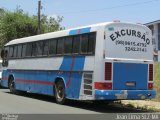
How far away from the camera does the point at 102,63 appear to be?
16406 millimetres

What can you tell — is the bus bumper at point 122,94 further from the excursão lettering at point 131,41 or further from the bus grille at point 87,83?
the excursão lettering at point 131,41

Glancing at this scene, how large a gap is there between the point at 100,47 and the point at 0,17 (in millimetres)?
41238

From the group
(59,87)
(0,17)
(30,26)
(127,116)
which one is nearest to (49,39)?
(59,87)

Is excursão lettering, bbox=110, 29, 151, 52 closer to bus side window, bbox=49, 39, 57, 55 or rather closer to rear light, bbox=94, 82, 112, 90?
rear light, bbox=94, 82, 112, 90

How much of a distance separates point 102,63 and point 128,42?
55.9 inches

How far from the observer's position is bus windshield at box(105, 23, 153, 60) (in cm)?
1665

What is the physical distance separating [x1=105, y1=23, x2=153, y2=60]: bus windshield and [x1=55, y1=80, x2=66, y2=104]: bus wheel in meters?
3.33

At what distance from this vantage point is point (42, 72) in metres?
21.2

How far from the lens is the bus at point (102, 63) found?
16500mm

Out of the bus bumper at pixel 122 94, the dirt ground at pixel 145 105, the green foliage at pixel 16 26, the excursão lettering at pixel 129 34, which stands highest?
the green foliage at pixel 16 26

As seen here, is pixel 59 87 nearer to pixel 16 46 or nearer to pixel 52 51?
pixel 52 51

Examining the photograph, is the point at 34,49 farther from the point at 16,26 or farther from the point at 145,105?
the point at 16,26

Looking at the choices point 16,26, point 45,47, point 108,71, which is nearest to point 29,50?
point 45,47

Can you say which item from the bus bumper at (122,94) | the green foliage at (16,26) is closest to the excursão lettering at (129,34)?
the bus bumper at (122,94)
